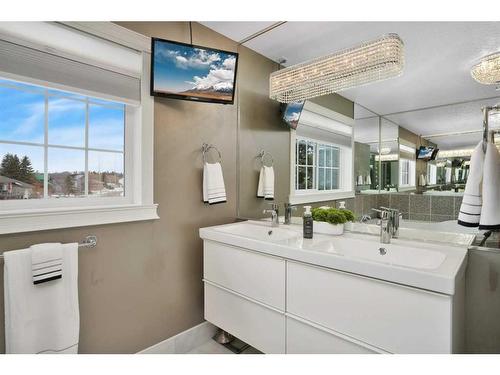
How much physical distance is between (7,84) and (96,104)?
0.40 m

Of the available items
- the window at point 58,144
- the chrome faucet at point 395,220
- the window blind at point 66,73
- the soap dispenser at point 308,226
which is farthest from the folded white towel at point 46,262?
the chrome faucet at point 395,220

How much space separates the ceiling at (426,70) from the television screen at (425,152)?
0.27ft

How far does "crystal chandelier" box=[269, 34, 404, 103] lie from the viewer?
4.74 ft

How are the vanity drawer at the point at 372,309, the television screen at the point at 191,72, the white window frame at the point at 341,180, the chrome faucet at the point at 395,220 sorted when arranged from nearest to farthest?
the vanity drawer at the point at 372,309 < the chrome faucet at the point at 395,220 < the television screen at the point at 191,72 < the white window frame at the point at 341,180

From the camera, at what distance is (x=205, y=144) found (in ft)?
6.75

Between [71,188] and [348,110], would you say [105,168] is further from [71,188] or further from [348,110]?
[348,110]

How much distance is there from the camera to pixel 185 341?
1.95 m

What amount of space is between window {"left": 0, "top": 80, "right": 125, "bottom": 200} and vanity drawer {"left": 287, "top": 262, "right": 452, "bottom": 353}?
1258 millimetres

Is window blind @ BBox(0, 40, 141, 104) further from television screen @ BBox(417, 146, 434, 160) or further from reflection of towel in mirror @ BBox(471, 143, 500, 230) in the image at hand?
reflection of towel in mirror @ BBox(471, 143, 500, 230)

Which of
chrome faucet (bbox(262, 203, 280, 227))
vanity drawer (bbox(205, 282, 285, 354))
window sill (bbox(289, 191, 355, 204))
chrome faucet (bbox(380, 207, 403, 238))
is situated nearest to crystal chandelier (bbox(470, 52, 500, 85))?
chrome faucet (bbox(380, 207, 403, 238))

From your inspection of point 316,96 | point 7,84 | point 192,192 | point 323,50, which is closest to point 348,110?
point 316,96

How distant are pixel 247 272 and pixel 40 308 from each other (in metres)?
1.04

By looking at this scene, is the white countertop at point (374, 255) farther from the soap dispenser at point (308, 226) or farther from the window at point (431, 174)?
the window at point (431, 174)

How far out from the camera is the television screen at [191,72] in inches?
65.2
